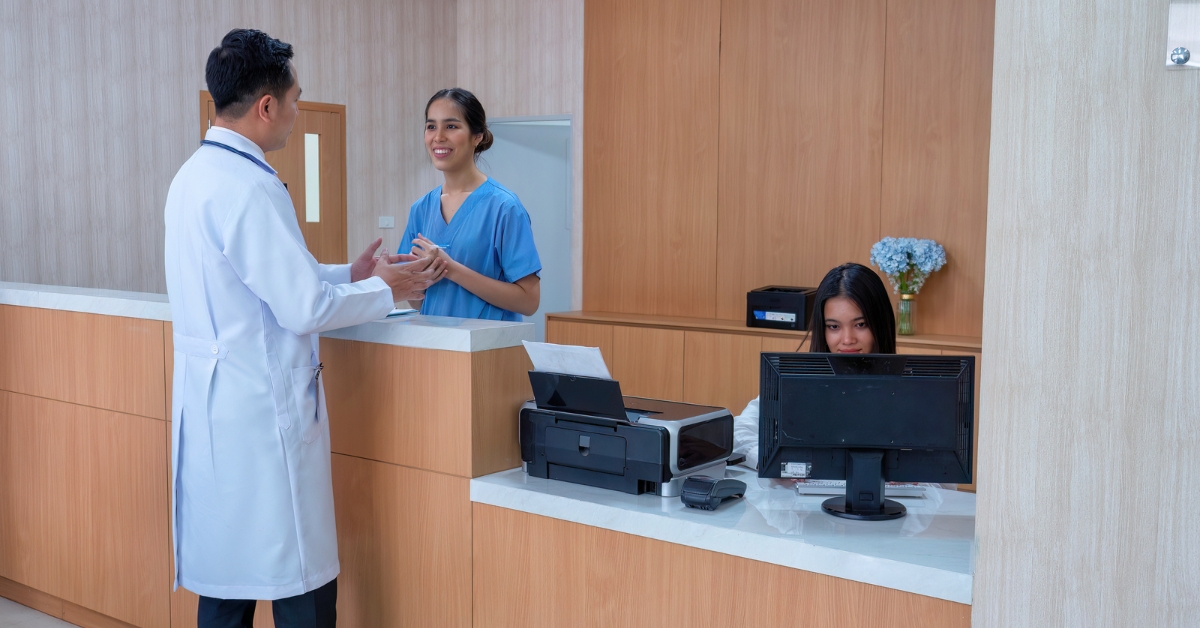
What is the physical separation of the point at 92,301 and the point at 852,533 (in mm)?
2342

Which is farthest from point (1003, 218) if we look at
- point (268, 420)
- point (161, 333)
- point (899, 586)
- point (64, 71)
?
point (64, 71)

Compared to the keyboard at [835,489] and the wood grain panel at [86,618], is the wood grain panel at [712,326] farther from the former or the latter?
the wood grain panel at [86,618]

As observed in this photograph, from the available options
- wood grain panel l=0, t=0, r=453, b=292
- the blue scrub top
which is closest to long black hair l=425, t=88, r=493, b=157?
the blue scrub top

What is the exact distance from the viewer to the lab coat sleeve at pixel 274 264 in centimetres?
207

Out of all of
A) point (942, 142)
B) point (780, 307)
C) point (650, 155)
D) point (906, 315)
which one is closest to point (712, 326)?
point (780, 307)

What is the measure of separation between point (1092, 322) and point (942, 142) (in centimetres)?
309

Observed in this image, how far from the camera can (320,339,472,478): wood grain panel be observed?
2273mm

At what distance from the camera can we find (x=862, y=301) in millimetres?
2605

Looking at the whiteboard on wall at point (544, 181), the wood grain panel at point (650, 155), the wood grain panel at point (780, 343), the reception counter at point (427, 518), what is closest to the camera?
the reception counter at point (427, 518)

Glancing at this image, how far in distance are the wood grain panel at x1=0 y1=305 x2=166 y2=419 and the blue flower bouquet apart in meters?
2.99

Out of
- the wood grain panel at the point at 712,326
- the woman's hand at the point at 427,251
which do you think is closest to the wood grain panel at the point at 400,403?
the woman's hand at the point at 427,251

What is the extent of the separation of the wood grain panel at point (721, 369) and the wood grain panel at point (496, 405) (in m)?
2.41

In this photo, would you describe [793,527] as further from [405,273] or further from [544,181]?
[544,181]

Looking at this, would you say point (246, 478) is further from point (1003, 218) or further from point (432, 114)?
point (1003, 218)
